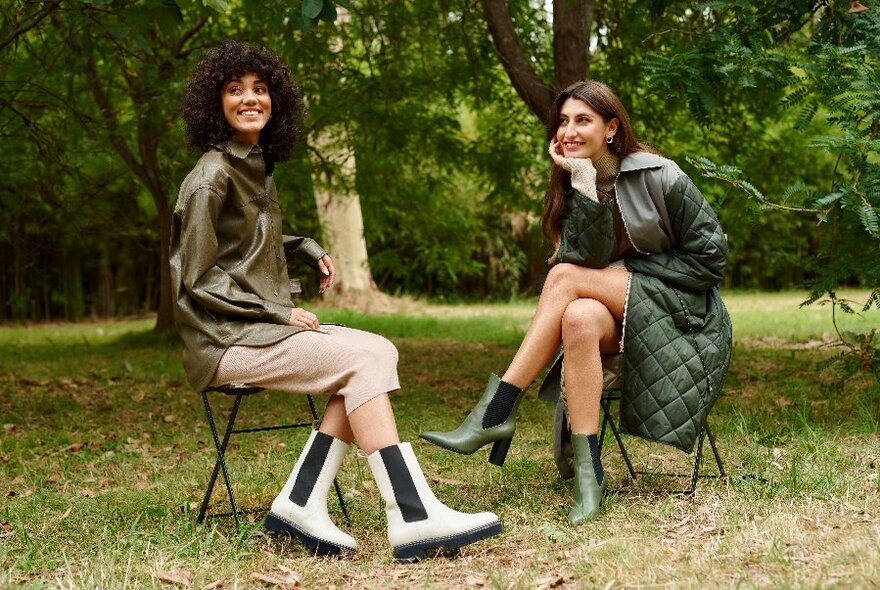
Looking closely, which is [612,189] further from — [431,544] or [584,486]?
[431,544]

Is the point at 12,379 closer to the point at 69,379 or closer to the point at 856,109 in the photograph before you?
the point at 69,379

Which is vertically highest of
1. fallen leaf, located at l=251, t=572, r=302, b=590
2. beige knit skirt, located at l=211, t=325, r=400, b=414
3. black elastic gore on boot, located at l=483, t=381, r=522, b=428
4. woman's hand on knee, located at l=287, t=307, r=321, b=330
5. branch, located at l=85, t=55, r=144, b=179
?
branch, located at l=85, t=55, r=144, b=179

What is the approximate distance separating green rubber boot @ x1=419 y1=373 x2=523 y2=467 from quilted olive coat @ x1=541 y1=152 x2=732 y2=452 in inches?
17.1

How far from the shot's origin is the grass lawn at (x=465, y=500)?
2.87m

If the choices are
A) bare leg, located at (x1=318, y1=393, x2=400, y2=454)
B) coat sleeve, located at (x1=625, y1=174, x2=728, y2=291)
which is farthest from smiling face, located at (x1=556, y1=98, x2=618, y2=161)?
bare leg, located at (x1=318, y1=393, x2=400, y2=454)

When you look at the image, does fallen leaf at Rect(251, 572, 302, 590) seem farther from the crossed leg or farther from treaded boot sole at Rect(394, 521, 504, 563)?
the crossed leg

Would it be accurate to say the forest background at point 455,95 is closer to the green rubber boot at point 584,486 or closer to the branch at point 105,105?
the branch at point 105,105

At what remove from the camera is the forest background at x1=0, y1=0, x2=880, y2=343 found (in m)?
4.49

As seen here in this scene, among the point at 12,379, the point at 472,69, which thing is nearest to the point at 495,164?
the point at 472,69

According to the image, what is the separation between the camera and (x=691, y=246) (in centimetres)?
359

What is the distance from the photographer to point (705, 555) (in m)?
2.88

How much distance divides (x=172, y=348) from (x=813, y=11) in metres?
6.99

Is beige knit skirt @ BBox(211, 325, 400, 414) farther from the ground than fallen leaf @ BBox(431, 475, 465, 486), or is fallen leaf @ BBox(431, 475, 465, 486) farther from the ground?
beige knit skirt @ BBox(211, 325, 400, 414)

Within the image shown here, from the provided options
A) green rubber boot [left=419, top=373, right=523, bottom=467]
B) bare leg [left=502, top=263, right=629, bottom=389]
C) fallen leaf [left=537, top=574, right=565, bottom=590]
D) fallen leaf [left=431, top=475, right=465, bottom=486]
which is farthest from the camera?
fallen leaf [left=431, top=475, right=465, bottom=486]
